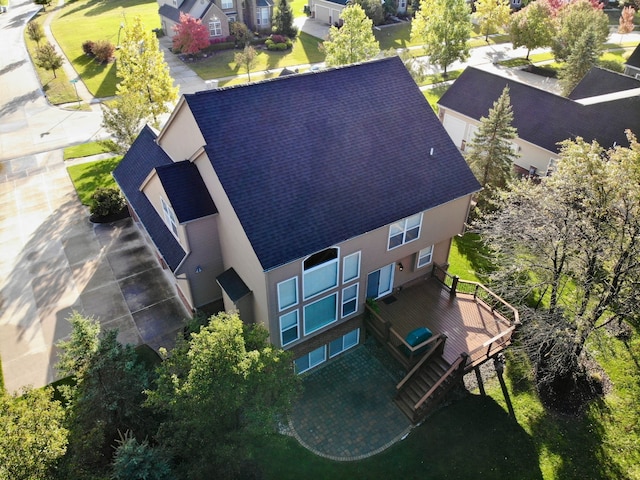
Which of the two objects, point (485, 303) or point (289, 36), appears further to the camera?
point (289, 36)

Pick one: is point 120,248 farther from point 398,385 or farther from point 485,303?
point 485,303

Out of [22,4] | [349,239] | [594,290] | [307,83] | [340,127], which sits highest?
[307,83]

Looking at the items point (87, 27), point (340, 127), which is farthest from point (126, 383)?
point (87, 27)

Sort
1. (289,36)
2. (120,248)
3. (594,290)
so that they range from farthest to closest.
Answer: (289,36) → (120,248) → (594,290)

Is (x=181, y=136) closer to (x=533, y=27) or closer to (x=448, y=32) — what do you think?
(x=448, y=32)

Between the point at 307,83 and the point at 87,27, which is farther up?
the point at 307,83

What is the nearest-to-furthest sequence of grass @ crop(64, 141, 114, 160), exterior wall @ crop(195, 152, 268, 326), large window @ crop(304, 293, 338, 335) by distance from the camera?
exterior wall @ crop(195, 152, 268, 326), large window @ crop(304, 293, 338, 335), grass @ crop(64, 141, 114, 160)

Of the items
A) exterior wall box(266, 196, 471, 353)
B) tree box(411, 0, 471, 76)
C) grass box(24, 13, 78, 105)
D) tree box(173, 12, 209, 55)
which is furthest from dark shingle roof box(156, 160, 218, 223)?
tree box(173, 12, 209, 55)

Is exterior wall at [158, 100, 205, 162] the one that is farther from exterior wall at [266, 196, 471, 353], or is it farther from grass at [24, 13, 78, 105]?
grass at [24, 13, 78, 105]
